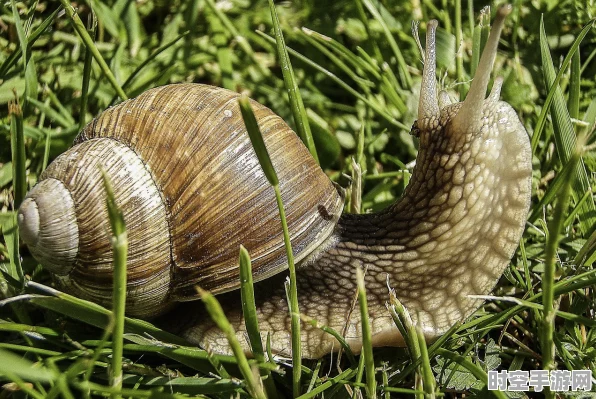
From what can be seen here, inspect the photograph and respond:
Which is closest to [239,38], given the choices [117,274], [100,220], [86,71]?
[86,71]

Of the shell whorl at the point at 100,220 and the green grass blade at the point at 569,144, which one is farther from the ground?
the green grass blade at the point at 569,144

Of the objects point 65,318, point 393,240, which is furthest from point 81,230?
point 393,240

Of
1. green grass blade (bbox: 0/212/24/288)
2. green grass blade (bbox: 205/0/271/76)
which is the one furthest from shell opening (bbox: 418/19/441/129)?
green grass blade (bbox: 0/212/24/288)

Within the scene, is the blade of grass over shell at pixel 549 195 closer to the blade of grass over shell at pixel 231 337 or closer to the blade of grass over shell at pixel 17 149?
the blade of grass over shell at pixel 231 337

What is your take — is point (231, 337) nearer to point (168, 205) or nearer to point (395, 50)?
point (168, 205)

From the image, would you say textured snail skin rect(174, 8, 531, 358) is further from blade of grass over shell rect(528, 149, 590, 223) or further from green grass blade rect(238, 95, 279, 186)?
green grass blade rect(238, 95, 279, 186)

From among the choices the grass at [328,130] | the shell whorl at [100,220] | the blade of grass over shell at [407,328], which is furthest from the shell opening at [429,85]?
the shell whorl at [100,220]
